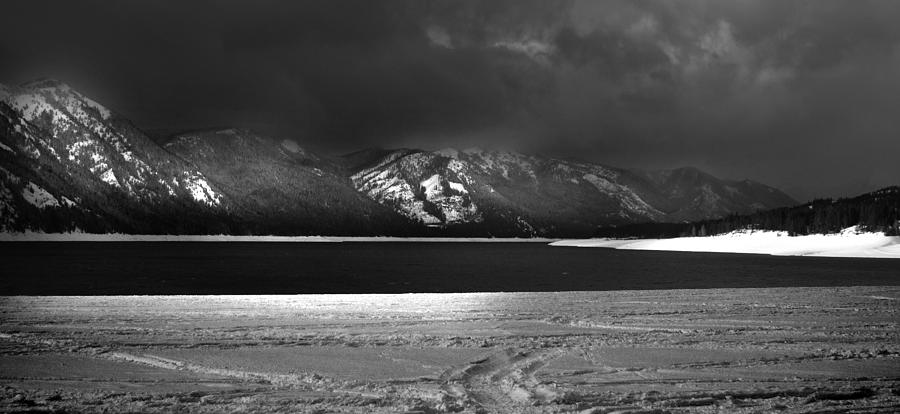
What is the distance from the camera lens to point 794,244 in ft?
443

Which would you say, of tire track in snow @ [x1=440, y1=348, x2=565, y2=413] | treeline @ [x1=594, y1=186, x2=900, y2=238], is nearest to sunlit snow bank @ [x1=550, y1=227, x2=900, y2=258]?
treeline @ [x1=594, y1=186, x2=900, y2=238]

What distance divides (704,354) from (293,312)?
16458mm

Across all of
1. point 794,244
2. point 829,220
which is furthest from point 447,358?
point 829,220

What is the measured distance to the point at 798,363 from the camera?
15953 millimetres

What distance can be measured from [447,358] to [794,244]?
139 meters

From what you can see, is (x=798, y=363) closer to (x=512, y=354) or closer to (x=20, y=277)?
(x=512, y=354)

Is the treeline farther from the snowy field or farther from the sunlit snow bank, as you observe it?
the snowy field

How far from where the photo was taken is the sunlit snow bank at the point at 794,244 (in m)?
118

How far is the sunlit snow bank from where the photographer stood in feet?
386

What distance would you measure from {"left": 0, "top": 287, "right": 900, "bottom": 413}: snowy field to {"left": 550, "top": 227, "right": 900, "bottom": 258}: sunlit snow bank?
104 meters

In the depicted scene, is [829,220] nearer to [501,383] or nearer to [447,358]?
[447,358]

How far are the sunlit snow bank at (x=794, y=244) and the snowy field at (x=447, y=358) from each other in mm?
103779

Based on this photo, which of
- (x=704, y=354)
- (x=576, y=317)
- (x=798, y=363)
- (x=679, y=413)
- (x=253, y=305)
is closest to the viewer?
(x=679, y=413)

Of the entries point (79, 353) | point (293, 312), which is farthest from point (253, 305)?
point (79, 353)
